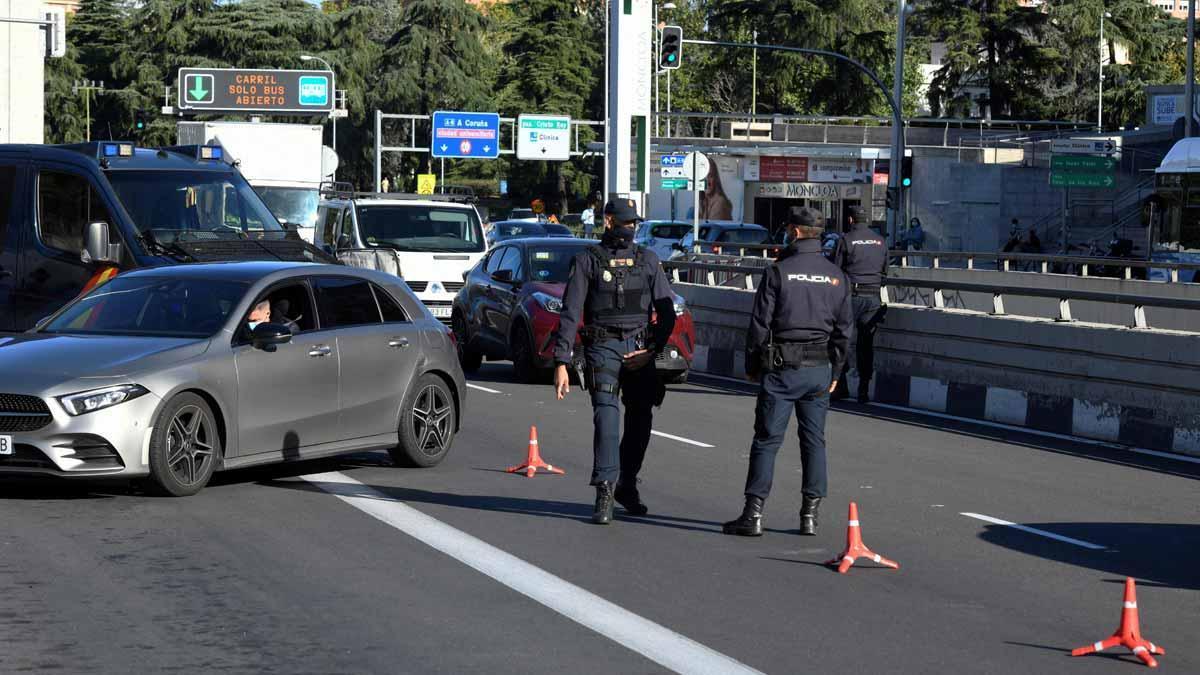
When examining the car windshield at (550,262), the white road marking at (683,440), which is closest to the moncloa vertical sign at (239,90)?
the car windshield at (550,262)

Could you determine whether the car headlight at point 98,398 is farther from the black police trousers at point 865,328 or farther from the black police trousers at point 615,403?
the black police trousers at point 865,328

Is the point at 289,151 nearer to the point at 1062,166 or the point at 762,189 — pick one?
the point at 1062,166

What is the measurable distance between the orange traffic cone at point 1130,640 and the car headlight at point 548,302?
12.2 metres

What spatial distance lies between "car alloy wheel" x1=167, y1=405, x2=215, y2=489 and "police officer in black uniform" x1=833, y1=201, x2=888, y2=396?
7893 mm

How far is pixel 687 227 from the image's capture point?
4709 centimetres

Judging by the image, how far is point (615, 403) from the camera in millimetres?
9992

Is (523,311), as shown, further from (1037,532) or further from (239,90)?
(239,90)

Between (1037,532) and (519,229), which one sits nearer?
(1037,532)

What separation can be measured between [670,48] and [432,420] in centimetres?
2559

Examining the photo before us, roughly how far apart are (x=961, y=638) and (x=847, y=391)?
11.6 metres

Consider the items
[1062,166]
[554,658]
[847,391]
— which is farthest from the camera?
[1062,166]

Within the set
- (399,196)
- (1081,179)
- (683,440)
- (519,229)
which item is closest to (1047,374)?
(683,440)

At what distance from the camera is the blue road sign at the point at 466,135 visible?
72.3 meters

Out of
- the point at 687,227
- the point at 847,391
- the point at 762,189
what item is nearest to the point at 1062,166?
the point at 687,227
